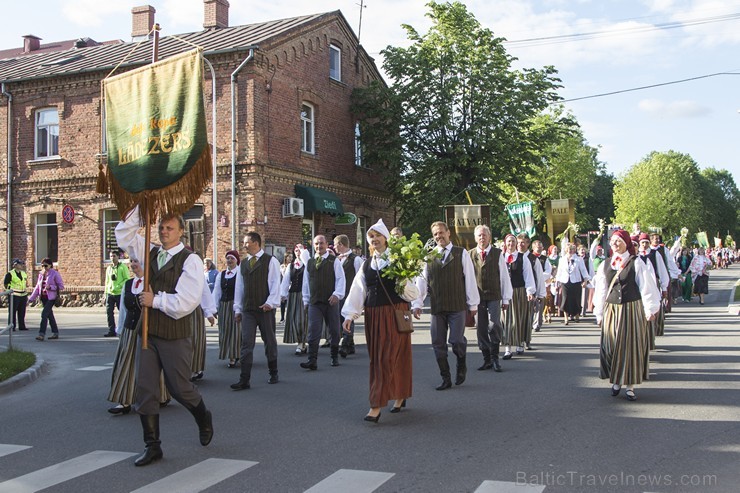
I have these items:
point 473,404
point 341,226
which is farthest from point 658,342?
point 341,226

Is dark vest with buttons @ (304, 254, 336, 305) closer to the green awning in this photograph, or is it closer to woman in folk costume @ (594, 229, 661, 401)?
woman in folk costume @ (594, 229, 661, 401)

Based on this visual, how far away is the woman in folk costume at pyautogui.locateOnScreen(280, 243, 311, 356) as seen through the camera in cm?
1284

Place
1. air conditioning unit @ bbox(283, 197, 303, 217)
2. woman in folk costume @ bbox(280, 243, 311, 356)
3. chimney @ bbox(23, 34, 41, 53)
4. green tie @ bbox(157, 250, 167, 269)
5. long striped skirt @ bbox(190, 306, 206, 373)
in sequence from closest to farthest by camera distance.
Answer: green tie @ bbox(157, 250, 167, 269), long striped skirt @ bbox(190, 306, 206, 373), woman in folk costume @ bbox(280, 243, 311, 356), air conditioning unit @ bbox(283, 197, 303, 217), chimney @ bbox(23, 34, 41, 53)

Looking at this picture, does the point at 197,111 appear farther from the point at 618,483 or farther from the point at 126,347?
the point at 618,483

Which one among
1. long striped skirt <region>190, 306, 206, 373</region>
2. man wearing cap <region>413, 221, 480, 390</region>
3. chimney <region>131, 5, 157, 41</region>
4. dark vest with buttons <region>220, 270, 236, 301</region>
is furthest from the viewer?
chimney <region>131, 5, 157, 41</region>

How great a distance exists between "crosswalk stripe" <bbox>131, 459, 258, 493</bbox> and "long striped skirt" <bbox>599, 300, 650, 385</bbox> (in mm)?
4281

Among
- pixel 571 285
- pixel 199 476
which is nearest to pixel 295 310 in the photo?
pixel 199 476

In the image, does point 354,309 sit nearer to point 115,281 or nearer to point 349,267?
point 349,267

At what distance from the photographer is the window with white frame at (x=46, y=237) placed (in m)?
26.8

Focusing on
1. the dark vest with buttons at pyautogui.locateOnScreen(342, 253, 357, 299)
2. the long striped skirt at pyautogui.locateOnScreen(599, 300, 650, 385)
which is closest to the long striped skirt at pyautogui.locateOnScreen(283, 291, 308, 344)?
the dark vest with buttons at pyautogui.locateOnScreen(342, 253, 357, 299)

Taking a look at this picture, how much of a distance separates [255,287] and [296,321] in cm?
337

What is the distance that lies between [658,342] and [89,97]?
830 inches

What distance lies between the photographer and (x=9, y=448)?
6.29 m

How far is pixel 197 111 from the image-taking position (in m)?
6.02
